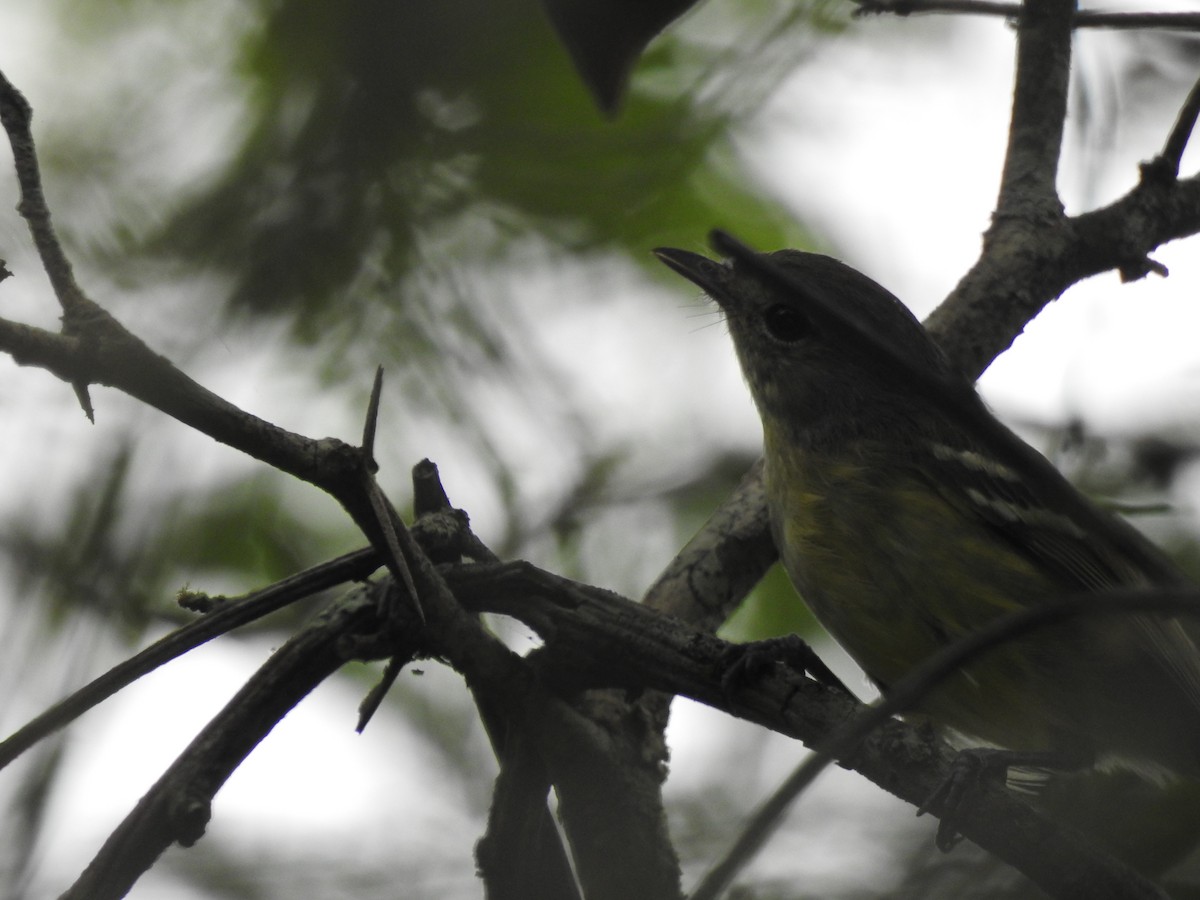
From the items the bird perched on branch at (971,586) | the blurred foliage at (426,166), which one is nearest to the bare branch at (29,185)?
the bird perched on branch at (971,586)

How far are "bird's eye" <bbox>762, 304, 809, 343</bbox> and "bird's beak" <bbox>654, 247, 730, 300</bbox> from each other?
207 millimetres

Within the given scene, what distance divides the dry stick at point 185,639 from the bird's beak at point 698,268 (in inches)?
112

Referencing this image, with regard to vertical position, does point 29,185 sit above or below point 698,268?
below

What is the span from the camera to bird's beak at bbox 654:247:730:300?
4496 mm

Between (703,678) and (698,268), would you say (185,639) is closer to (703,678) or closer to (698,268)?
(703,678)

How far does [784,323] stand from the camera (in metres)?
4.54

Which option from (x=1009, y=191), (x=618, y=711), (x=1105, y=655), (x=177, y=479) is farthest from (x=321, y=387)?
(x=1105, y=655)

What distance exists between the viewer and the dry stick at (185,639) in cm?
156

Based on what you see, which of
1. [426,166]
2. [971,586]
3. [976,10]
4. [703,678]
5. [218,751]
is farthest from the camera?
[426,166]

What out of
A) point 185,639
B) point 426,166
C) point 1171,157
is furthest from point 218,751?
point 1171,157

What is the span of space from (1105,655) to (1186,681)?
214 millimetres

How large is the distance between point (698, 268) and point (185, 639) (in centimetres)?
315

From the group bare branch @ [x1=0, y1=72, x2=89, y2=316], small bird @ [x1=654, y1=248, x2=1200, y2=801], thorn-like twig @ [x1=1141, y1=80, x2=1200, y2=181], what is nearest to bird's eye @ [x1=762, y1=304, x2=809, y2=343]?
small bird @ [x1=654, y1=248, x2=1200, y2=801]

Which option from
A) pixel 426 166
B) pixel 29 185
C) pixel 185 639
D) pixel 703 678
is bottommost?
pixel 703 678
